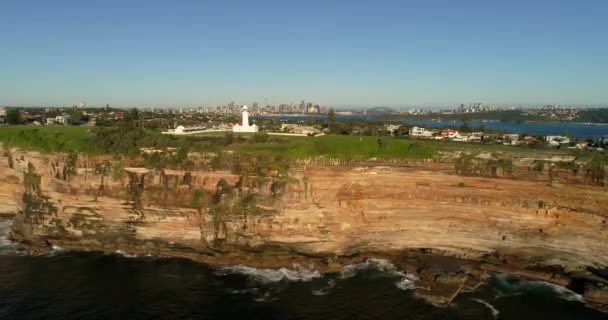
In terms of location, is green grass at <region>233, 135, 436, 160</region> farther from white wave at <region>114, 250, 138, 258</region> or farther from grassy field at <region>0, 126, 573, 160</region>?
white wave at <region>114, 250, 138, 258</region>

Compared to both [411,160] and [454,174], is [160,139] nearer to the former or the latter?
[411,160]

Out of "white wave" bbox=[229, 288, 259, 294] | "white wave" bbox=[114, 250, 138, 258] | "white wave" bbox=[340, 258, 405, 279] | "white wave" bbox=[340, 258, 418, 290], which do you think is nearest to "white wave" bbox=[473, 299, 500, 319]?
"white wave" bbox=[340, 258, 418, 290]

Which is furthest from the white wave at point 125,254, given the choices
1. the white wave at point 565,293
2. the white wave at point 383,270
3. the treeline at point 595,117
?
the treeline at point 595,117

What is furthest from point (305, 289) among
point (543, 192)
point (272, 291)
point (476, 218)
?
point (543, 192)

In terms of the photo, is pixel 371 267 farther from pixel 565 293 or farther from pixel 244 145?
pixel 244 145

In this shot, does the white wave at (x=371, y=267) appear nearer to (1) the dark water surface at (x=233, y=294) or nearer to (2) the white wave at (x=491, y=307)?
(1) the dark water surface at (x=233, y=294)
